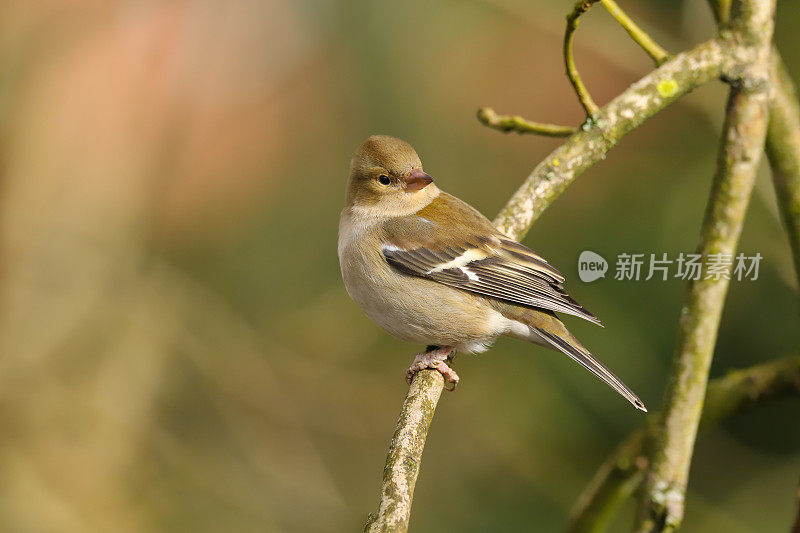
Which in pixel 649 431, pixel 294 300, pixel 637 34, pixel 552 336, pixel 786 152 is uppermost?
pixel 294 300

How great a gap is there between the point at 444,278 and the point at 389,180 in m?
0.47

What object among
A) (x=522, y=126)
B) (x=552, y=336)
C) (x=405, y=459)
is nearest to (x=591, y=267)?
(x=552, y=336)

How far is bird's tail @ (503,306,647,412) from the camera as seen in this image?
2.79 metres

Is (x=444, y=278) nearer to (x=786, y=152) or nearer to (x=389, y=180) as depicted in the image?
(x=389, y=180)

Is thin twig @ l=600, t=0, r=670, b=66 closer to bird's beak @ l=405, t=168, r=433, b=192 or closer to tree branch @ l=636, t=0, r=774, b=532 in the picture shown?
tree branch @ l=636, t=0, r=774, b=532

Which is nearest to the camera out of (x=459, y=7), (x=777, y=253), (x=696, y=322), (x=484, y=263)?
(x=696, y=322)

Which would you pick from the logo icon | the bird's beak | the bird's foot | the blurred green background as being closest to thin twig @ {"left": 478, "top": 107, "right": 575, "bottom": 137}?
the bird's beak

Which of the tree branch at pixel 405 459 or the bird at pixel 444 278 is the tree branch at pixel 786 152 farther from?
the tree branch at pixel 405 459

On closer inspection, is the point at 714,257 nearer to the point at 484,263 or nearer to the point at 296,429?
the point at 484,263

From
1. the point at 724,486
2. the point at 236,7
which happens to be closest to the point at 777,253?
the point at 724,486

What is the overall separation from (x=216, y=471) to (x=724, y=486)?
116 inches

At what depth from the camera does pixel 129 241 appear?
488 cm

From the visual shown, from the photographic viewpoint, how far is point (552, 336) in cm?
289

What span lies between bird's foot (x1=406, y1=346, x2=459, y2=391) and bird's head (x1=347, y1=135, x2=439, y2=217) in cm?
59
